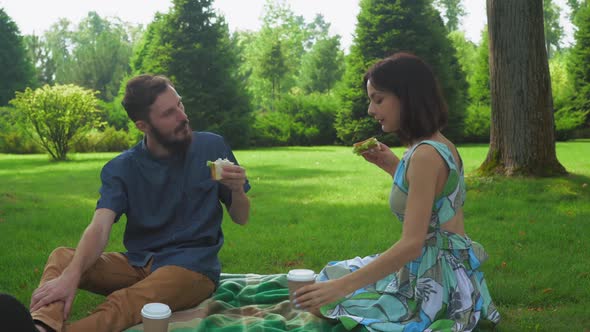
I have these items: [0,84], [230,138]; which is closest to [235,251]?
[230,138]

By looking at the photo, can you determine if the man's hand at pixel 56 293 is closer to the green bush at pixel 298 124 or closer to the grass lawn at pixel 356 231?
the grass lawn at pixel 356 231

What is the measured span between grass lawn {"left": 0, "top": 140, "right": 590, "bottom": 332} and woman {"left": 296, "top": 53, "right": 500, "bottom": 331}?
0.81m

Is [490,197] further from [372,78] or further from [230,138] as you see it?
[230,138]

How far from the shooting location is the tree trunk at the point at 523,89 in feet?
30.6

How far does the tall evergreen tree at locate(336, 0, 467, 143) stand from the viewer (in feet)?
76.9

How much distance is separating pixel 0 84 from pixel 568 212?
32913 mm

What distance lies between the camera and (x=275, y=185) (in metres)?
11.0

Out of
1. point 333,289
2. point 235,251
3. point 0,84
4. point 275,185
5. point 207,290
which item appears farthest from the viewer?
point 0,84

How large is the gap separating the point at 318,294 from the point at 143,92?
1711mm

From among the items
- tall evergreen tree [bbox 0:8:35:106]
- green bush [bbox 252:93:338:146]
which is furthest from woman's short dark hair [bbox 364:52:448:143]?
tall evergreen tree [bbox 0:8:35:106]

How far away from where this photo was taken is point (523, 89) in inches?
366

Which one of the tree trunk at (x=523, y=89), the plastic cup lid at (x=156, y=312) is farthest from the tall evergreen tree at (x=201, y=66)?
the plastic cup lid at (x=156, y=312)

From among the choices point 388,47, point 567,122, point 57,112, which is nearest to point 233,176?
point 57,112

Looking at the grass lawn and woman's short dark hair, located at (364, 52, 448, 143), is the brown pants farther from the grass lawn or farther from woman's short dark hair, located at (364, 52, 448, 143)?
woman's short dark hair, located at (364, 52, 448, 143)
